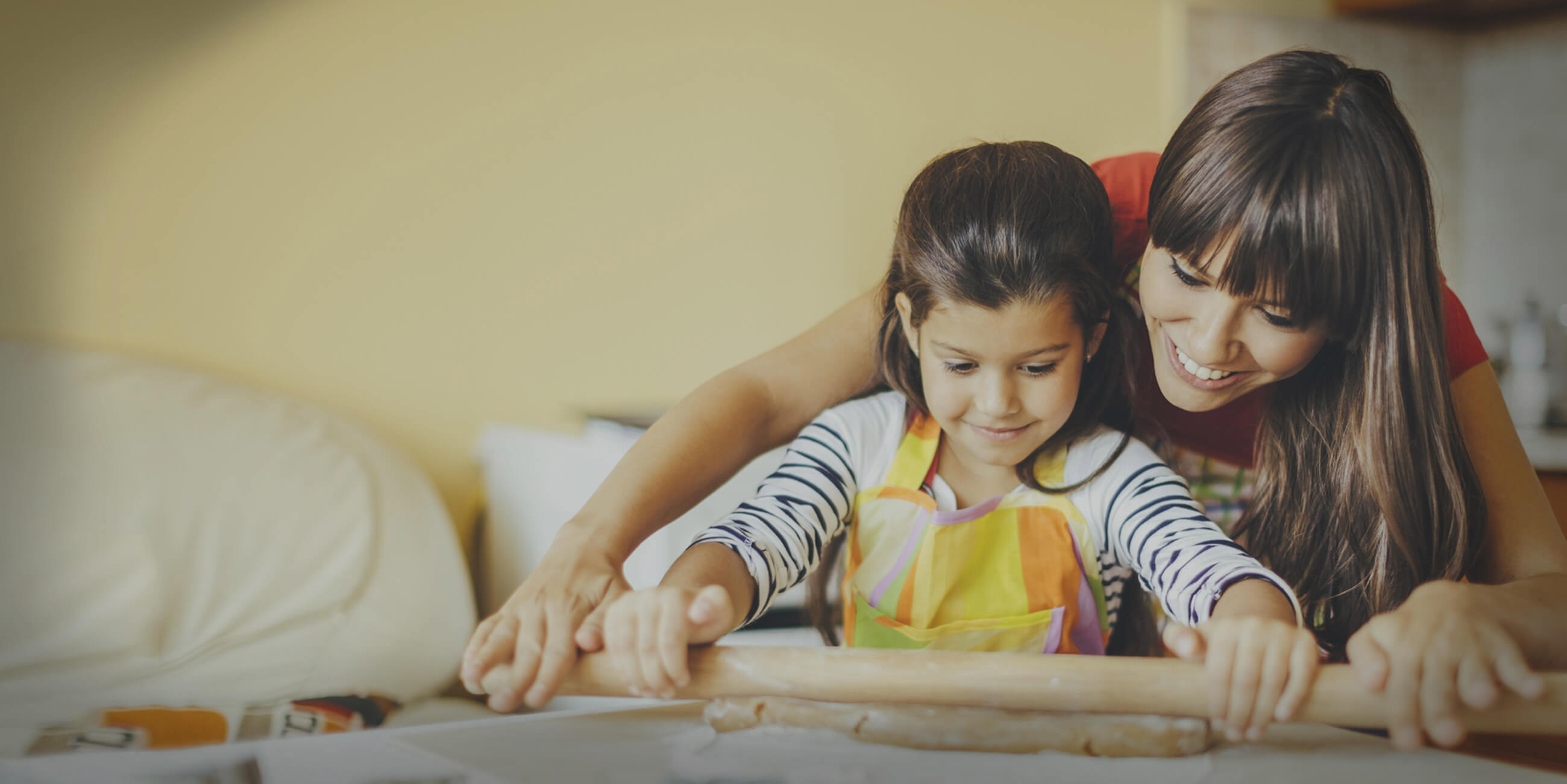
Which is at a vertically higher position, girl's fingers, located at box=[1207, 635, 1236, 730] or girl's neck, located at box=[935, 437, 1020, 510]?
girl's neck, located at box=[935, 437, 1020, 510]

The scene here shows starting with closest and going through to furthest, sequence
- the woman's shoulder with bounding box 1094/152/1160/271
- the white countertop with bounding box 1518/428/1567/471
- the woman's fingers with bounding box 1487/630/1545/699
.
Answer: the woman's fingers with bounding box 1487/630/1545/699, the woman's shoulder with bounding box 1094/152/1160/271, the white countertop with bounding box 1518/428/1567/471

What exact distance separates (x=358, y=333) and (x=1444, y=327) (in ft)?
1.62

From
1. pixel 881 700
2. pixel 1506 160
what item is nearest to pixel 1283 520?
pixel 881 700

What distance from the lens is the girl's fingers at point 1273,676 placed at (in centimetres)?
29

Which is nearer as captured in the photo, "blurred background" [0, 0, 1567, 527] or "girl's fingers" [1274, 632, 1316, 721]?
"girl's fingers" [1274, 632, 1316, 721]

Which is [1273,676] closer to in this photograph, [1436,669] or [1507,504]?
[1436,669]

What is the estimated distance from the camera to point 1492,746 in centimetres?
36

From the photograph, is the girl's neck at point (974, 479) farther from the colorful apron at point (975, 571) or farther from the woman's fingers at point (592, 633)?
the woman's fingers at point (592, 633)

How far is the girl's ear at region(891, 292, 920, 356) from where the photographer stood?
394 mm

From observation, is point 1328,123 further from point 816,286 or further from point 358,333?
point 358,333

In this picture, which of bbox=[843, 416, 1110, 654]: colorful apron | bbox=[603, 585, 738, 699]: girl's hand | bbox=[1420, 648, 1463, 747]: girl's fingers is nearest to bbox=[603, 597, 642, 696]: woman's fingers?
bbox=[603, 585, 738, 699]: girl's hand

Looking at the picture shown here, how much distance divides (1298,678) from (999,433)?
0.14 m

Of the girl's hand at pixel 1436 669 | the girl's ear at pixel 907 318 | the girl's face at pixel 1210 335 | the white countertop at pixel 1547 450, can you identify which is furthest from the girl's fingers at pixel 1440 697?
the white countertop at pixel 1547 450

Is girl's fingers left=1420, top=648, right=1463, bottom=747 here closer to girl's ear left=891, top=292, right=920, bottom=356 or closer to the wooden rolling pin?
the wooden rolling pin
